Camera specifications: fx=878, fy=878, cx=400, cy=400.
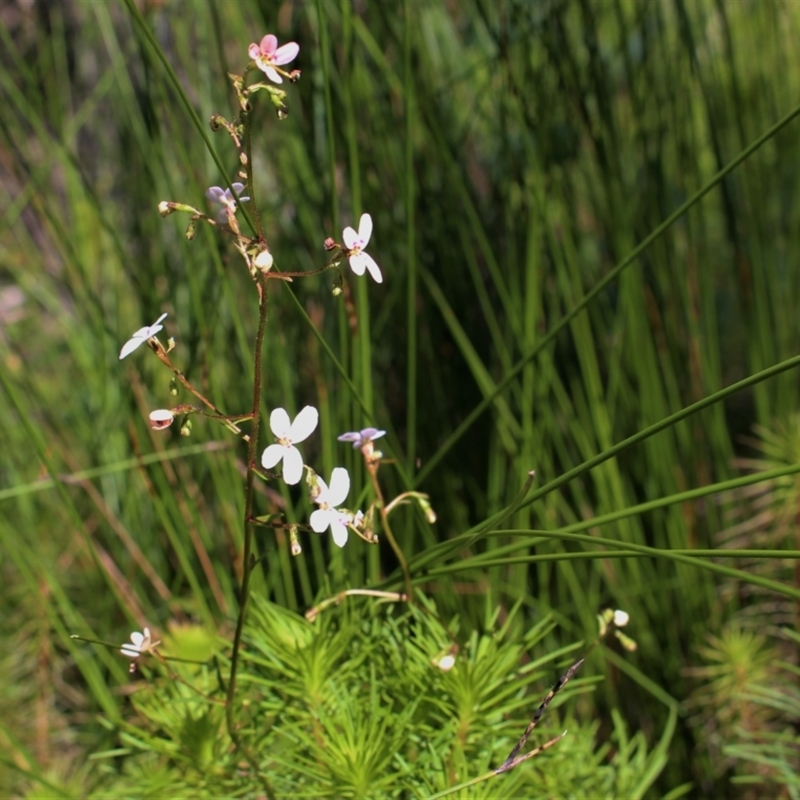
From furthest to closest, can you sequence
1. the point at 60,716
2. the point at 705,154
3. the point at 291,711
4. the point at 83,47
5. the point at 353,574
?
the point at 83,47 → the point at 705,154 → the point at 60,716 → the point at 353,574 → the point at 291,711

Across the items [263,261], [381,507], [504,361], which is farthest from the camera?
[504,361]

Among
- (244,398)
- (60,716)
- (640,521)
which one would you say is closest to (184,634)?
(244,398)

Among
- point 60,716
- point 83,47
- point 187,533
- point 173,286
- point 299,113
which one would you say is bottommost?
point 60,716

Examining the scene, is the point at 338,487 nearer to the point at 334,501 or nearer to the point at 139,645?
the point at 334,501

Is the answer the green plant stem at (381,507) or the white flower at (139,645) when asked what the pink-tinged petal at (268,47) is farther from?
the white flower at (139,645)

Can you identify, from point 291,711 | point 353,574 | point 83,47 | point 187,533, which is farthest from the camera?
point 83,47

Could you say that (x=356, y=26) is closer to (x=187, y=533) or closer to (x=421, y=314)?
(x=421, y=314)

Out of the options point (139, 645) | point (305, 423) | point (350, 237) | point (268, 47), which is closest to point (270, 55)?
point (268, 47)
